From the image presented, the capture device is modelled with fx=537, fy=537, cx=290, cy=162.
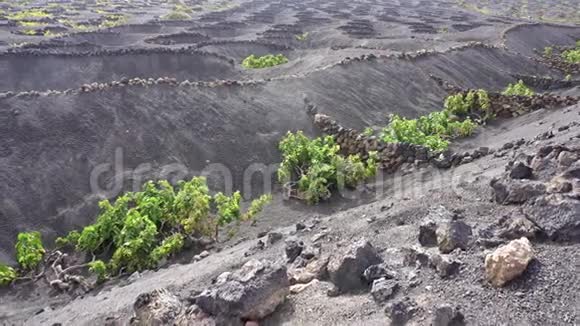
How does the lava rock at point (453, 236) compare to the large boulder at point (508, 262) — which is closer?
the large boulder at point (508, 262)

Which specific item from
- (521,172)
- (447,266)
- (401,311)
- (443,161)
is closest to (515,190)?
(521,172)

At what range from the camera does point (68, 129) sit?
14172mm

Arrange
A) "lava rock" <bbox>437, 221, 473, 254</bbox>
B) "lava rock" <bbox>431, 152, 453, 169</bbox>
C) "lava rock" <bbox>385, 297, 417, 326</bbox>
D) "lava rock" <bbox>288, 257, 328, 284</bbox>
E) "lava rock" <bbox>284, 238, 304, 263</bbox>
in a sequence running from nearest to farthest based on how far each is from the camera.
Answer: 1. "lava rock" <bbox>385, 297, 417, 326</bbox>
2. "lava rock" <bbox>437, 221, 473, 254</bbox>
3. "lava rock" <bbox>288, 257, 328, 284</bbox>
4. "lava rock" <bbox>284, 238, 304, 263</bbox>
5. "lava rock" <bbox>431, 152, 453, 169</bbox>

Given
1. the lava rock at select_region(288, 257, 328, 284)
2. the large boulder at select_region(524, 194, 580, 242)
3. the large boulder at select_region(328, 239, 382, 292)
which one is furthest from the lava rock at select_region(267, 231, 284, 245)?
the large boulder at select_region(524, 194, 580, 242)

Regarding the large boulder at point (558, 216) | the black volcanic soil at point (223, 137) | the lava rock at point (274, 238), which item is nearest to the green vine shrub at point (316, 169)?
the black volcanic soil at point (223, 137)

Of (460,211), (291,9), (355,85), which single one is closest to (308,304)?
(460,211)

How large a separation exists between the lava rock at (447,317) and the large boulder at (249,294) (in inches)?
74.6

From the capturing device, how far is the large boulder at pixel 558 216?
5.71m

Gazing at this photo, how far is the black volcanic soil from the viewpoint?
5.83 metres

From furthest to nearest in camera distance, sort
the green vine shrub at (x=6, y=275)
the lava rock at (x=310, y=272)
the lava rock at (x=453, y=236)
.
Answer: the green vine shrub at (x=6, y=275) < the lava rock at (x=310, y=272) < the lava rock at (x=453, y=236)

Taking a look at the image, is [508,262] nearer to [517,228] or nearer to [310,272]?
[517,228]

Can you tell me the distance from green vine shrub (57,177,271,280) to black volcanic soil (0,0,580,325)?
0.71 meters

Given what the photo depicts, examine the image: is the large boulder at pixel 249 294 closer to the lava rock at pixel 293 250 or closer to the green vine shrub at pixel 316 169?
the lava rock at pixel 293 250

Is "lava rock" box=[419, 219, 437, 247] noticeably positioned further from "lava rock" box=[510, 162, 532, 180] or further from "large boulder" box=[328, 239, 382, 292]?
"lava rock" box=[510, 162, 532, 180]
